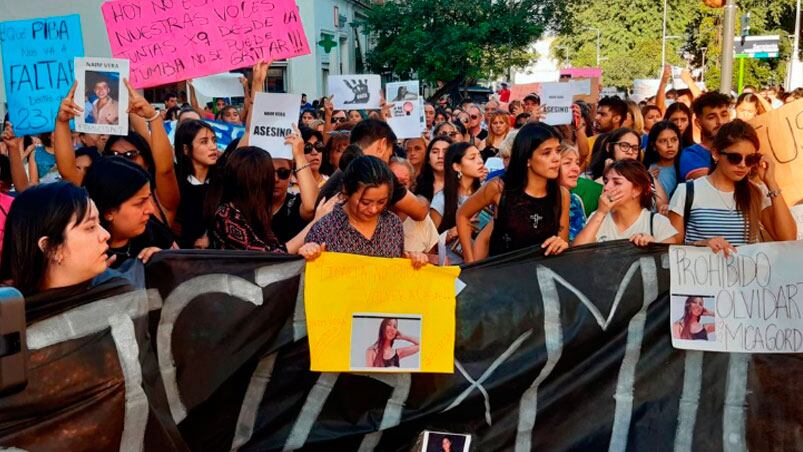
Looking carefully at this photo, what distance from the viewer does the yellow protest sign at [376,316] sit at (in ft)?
13.3

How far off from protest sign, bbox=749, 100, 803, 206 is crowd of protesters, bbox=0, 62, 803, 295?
0.49 feet

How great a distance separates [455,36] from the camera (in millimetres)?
32125

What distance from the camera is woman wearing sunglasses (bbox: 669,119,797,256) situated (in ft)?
15.4

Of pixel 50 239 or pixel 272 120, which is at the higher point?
pixel 272 120

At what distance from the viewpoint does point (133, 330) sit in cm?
350

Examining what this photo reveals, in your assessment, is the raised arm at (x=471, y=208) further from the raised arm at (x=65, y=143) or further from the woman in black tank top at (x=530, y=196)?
the raised arm at (x=65, y=143)

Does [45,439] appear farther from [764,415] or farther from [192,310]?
[764,415]

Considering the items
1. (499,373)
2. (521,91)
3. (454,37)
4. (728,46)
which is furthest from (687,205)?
(454,37)

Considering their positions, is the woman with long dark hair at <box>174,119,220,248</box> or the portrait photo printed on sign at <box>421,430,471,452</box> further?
the woman with long dark hair at <box>174,119,220,248</box>

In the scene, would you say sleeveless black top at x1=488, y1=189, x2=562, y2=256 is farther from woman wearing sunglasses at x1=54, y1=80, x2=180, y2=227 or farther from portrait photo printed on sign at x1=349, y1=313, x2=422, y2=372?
woman wearing sunglasses at x1=54, y1=80, x2=180, y2=227

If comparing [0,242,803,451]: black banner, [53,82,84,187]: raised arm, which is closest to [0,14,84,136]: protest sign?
[53,82,84,187]: raised arm

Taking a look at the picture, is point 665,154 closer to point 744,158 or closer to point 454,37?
point 744,158

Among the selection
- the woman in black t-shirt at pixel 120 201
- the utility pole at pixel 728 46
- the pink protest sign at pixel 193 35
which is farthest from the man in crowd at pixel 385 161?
the utility pole at pixel 728 46

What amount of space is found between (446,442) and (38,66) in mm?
3892
